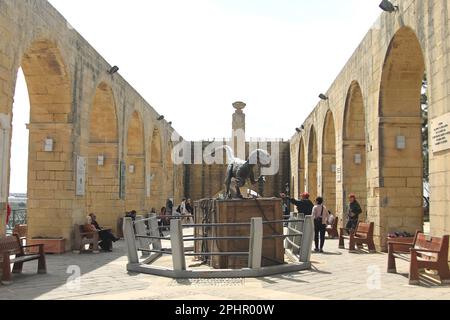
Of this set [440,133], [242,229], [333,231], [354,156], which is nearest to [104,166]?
[333,231]

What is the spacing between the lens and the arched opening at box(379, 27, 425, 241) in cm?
1055

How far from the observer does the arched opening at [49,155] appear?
443 inches

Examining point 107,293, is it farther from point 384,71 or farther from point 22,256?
point 384,71

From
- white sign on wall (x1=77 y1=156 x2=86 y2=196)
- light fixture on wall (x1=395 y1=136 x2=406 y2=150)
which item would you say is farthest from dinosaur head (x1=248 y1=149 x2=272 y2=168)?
white sign on wall (x1=77 y1=156 x2=86 y2=196)

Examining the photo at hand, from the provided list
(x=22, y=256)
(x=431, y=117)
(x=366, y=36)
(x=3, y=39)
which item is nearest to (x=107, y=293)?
(x=22, y=256)

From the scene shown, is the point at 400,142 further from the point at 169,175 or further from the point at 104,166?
the point at 169,175

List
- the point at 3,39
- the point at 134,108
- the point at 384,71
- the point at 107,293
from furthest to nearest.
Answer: the point at 134,108, the point at 384,71, the point at 3,39, the point at 107,293

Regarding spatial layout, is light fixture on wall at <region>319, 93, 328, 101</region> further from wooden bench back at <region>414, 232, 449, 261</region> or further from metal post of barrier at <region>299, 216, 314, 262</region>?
wooden bench back at <region>414, 232, 449, 261</region>

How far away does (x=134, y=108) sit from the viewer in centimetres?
1756

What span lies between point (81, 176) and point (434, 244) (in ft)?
26.4

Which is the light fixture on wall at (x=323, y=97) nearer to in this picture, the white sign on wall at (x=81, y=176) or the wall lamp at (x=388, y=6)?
the wall lamp at (x=388, y=6)

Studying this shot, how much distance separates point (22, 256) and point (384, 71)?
24.5ft

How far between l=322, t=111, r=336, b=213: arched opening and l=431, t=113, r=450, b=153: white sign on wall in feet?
34.0
